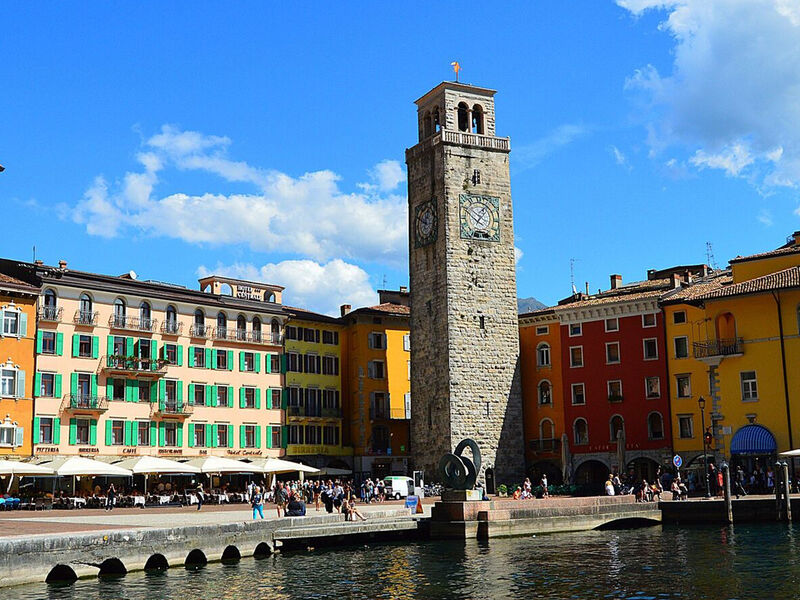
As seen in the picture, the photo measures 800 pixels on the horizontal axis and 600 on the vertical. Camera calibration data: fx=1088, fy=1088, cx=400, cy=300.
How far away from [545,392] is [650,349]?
7.55 metres

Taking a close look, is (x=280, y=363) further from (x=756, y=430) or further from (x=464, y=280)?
(x=756, y=430)

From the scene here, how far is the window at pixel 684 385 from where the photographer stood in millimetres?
57594

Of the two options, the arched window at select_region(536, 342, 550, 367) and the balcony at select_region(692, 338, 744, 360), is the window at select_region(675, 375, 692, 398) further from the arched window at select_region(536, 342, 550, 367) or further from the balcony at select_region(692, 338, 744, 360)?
the arched window at select_region(536, 342, 550, 367)

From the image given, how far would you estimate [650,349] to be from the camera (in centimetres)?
6012

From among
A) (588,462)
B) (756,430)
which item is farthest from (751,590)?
(588,462)

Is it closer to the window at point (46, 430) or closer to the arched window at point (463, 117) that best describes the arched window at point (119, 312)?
the window at point (46, 430)

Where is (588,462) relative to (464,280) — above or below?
below

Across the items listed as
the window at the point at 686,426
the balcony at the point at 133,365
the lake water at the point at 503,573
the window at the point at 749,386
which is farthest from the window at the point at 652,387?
the balcony at the point at 133,365

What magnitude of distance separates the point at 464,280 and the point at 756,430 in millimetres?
18290

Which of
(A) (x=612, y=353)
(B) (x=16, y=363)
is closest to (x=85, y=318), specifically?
(B) (x=16, y=363)

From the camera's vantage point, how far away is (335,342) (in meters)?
68.4

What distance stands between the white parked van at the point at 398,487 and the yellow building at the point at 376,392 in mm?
8184

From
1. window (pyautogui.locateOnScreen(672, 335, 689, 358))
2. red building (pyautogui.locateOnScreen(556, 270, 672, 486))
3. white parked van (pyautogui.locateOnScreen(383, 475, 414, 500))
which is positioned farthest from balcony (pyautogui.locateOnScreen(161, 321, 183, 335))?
window (pyautogui.locateOnScreen(672, 335, 689, 358))

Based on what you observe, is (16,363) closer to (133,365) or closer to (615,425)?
(133,365)
